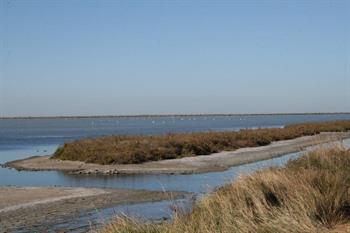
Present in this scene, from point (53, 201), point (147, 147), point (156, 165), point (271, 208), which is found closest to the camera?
point (271, 208)

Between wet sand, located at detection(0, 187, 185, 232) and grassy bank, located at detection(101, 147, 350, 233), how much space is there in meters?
5.16

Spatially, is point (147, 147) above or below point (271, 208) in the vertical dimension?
below

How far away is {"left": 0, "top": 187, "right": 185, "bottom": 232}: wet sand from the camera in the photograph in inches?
677

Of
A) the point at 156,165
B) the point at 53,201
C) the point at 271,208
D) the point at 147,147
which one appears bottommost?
the point at 156,165

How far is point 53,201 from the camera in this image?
69.3ft

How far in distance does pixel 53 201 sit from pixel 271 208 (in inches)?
500

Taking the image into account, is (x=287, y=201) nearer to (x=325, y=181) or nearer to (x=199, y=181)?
(x=325, y=181)

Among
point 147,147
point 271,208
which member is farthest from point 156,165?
point 271,208

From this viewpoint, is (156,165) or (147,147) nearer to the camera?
(156,165)

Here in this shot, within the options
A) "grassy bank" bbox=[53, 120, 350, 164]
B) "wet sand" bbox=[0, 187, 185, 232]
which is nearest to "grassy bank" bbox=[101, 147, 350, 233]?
"wet sand" bbox=[0, 187, 185, 232]

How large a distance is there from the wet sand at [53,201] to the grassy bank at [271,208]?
5.16 metres

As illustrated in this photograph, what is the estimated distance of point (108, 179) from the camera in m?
30.0

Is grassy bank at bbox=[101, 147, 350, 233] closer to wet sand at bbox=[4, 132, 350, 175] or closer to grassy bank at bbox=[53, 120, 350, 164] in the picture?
wet sand at bbox=[4, 132, 350, 175]

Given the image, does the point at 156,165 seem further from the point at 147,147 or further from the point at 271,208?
the point at 271,208
